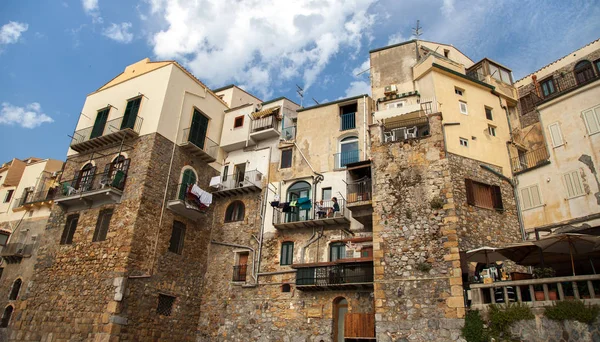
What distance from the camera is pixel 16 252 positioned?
2822 cm

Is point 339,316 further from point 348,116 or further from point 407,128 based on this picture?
point 348,116

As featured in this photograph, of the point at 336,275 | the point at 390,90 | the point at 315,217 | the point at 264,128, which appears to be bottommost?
the point at 336,275

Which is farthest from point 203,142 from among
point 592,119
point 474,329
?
point 592,119

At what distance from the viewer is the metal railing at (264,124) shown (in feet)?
87.3

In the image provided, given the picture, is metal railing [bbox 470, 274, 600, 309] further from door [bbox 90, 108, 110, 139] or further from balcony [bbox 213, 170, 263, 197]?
door [bbox 90, 108, 110, 139]

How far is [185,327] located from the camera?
2248 cm

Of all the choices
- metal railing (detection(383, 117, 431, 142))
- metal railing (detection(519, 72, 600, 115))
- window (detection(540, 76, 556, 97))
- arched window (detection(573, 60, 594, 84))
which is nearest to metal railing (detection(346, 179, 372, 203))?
metal railing (detection(383, 117, 431, 142))

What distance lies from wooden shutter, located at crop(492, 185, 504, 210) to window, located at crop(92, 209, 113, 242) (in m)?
19.8

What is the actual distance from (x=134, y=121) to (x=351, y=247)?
1463 cm

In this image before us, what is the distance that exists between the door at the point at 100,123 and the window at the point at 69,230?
207 inches

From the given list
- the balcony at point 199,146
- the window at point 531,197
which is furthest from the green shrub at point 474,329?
the balcony at point 199,146

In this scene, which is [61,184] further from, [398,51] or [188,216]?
[398,51]

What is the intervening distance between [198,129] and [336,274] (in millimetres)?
13382

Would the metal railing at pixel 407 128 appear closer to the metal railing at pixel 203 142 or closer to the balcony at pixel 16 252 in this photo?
the metal railing at pixel 203 142
